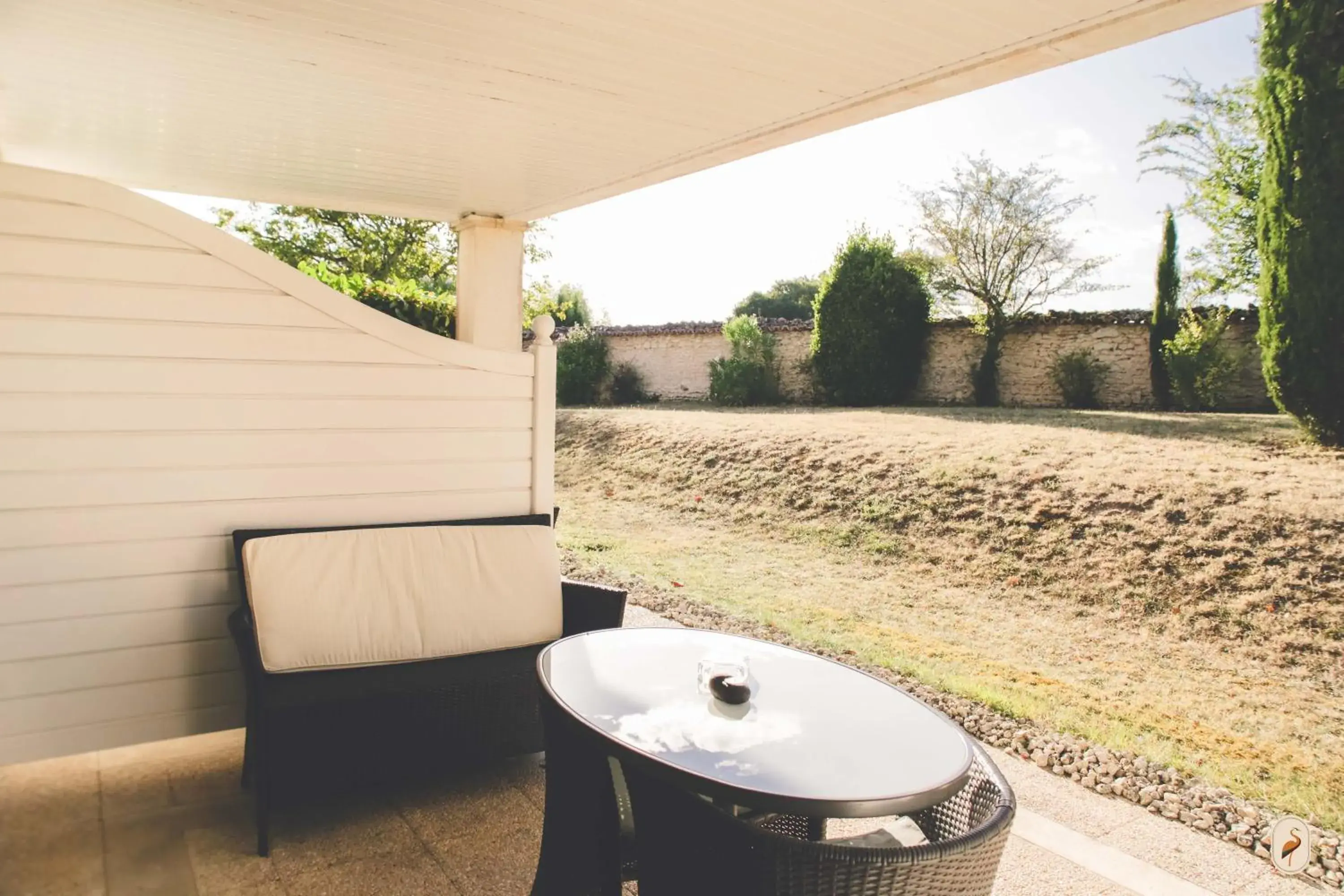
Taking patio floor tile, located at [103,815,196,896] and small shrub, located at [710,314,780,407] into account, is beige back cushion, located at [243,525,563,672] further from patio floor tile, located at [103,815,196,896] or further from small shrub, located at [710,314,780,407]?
small shrub, located at [710,314,780,407]

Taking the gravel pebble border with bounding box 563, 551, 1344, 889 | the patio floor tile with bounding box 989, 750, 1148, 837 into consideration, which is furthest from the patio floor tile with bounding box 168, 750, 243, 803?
the gravel pebble border with bounding box 563, 551, 1344, 889

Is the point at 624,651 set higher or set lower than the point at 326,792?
higher

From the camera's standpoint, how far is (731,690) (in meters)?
1.96

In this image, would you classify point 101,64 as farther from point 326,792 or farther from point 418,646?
point 326,792

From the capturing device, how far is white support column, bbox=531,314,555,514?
3730 mm

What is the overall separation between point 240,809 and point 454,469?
1470mm

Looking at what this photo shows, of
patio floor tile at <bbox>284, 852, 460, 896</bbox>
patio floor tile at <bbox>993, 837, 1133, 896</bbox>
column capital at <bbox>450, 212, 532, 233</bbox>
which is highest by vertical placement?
column capital at <bbox>450, 212, 532, 233</bbox>

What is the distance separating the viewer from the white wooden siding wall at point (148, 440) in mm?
2734

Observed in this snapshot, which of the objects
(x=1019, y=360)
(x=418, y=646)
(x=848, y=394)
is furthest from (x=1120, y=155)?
(x=418, y=646)

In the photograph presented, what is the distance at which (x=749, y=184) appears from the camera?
19688 millimetres

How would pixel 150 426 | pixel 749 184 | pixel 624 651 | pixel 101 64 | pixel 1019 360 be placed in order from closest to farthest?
pixel 624 651
pixel 101 64
pixel 150 426
pixel 1019 360
pixel 749 184

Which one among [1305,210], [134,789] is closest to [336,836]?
[134,789]
